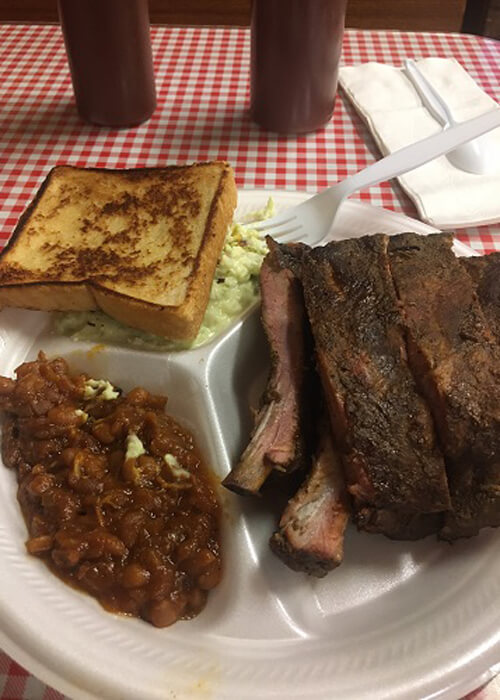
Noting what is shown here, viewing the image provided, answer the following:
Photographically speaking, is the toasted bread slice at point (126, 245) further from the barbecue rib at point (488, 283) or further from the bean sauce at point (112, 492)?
the barbecue rib at point (488, 283)

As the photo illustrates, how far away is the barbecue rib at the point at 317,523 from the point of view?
A: 5.07 ft

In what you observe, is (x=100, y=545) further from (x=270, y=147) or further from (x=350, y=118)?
(x=350, y=118)

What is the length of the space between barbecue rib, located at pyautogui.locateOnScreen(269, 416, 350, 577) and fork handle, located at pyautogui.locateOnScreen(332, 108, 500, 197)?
1.34 metres

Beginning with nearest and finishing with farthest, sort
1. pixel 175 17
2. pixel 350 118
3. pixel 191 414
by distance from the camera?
pixel 191 414
pixel 350 118
pixel 175 17

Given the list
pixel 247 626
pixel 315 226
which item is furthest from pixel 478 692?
pixel 315 226

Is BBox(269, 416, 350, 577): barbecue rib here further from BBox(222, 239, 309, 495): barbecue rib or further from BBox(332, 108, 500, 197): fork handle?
BBox(332, 108, 500, 197): fork handle

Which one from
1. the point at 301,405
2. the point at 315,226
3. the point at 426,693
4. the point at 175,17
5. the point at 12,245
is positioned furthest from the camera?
the point at 175,17

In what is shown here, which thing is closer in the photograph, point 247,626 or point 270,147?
point 247,626

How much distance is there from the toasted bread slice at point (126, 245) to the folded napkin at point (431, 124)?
976 millimetres

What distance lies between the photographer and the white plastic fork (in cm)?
248

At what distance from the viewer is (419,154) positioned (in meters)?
2.55

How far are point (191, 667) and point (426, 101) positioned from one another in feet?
10.1

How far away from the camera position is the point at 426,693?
143 cm

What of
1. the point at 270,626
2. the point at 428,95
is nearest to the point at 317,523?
the point at 270,626
